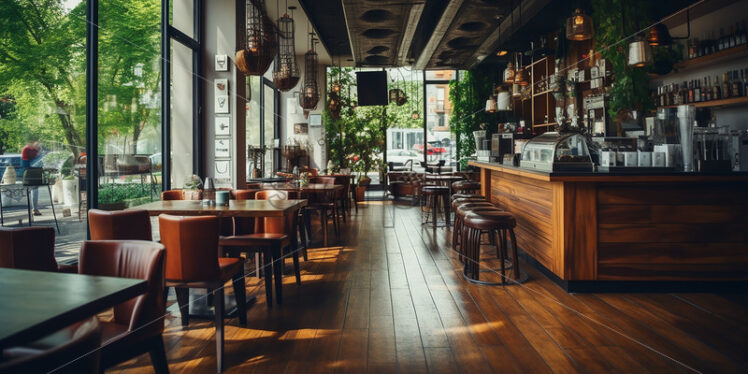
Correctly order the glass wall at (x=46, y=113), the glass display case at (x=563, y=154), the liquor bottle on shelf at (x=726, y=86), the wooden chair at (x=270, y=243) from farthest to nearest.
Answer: the liquor bottle on shelf at (x=726, y=86) < the glass display case at (x=563, y=154) < the wooden chair at (x=270, y=243) < the glass wall at (x=46, y=113)

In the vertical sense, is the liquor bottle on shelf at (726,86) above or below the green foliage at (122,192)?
above

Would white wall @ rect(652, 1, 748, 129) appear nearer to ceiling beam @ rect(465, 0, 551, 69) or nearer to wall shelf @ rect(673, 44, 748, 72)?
wall shelf @ rect(673, 44, 748, 72)

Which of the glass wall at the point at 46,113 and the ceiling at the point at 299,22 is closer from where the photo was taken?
the glass wall at the point at 46,113

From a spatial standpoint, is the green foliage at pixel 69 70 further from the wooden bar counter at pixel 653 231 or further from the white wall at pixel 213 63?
the wooden bar counter at pixel 653 231

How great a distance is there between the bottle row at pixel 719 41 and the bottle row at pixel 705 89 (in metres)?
0.32

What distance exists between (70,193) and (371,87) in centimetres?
824

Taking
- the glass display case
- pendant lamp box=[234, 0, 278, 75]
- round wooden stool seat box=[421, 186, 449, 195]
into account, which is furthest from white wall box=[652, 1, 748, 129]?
pendant lamp box=[234, 0, 278, 75]

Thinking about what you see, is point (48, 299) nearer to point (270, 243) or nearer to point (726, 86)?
point (270, 243)

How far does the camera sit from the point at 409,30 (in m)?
8.72

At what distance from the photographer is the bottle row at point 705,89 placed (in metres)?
5.51

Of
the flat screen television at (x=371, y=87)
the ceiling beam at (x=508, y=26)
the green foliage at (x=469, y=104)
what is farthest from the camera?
the green foliage at (x=469, y=104)

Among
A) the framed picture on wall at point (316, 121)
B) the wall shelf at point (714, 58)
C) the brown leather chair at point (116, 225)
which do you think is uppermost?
the framed picture on wall at point (316, 121)

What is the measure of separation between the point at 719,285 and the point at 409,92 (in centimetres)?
1083

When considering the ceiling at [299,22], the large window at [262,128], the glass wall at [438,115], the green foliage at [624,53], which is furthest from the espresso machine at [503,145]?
the glass wall at [438,115]
